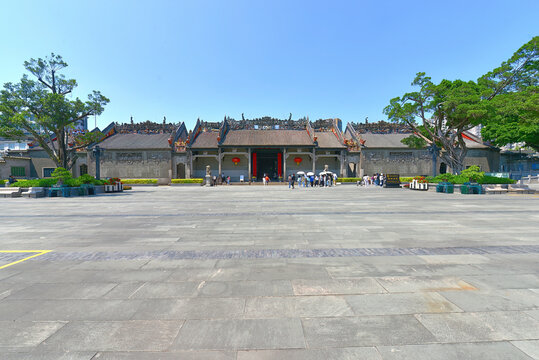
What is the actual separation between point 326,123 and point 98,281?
35.7 metres

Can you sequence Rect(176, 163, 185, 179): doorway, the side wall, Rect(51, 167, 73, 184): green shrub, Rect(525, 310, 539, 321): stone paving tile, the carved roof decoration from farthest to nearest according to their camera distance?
the carved roof decoration, Rect(176, 163, 185, 179): doorway, the side wall, Rect(51, 167, 73, 184): green shrub, Rect(525, 310, 539, 321): stone paving tile

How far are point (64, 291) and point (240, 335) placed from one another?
2462 mm

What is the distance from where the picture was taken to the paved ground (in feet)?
6.57

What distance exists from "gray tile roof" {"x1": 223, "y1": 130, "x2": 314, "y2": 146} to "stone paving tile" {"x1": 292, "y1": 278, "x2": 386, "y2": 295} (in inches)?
1090

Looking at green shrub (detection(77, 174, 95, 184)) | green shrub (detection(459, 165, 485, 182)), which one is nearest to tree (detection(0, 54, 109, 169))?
green shrub (detection(77, 174, 95, 184))

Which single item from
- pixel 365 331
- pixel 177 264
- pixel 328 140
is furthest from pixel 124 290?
pixel 328 140

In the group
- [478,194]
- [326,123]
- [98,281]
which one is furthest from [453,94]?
[98,281]

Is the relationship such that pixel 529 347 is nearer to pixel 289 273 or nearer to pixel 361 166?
pixel 289 273

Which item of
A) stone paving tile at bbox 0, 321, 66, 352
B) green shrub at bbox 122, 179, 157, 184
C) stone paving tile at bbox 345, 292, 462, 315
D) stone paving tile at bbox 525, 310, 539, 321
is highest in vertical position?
green shrub at bbox 122, 179, 157, 184

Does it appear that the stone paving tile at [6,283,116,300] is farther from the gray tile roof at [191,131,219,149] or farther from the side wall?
the side wall

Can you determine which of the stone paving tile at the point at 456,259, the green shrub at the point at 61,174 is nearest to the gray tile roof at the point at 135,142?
the green shrub at the point at 61,174

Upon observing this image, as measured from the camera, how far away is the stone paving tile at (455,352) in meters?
1.85

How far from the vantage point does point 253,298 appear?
9.24 ft

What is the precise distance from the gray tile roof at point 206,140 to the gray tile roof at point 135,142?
3.60 metres
